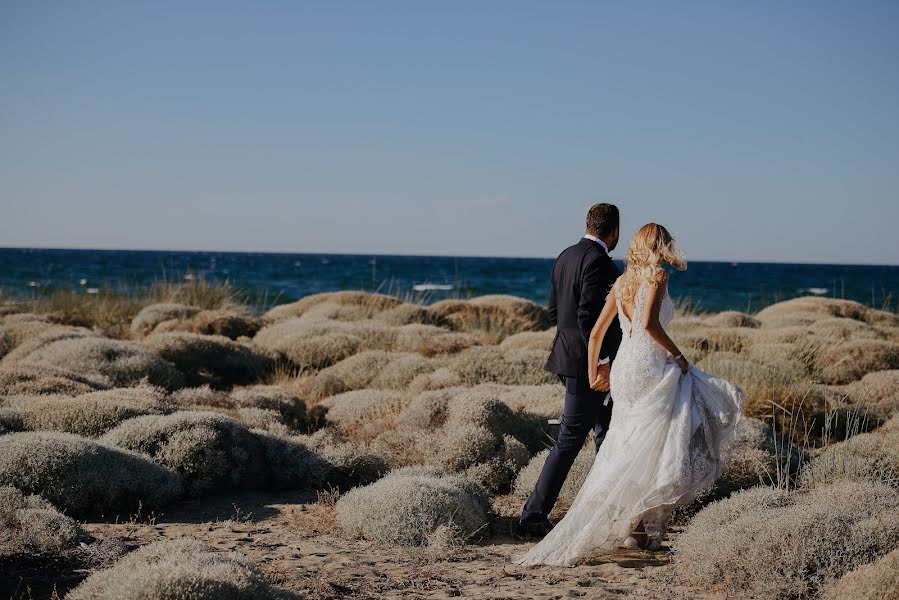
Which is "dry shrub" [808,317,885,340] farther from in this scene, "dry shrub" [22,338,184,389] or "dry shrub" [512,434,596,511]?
"dry shrub" [22,338,184,389]

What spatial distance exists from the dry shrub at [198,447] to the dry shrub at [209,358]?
4.85 m

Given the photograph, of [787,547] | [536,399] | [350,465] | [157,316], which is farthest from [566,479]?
[157,316]

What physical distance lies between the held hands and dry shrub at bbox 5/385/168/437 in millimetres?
5272

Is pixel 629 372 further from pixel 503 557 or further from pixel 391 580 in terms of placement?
pixel 391 580

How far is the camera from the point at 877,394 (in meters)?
10.7

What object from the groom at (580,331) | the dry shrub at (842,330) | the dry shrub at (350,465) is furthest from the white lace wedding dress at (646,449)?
the dry shrub at (842,330)

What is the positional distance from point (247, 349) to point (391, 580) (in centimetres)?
937

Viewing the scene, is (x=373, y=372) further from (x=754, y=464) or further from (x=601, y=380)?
(x=601, y=380)

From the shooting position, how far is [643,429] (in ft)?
18.2

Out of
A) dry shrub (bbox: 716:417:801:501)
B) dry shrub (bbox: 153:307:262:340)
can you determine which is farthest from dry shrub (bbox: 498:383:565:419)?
dry shrub (bbox: 153:307:262:340)

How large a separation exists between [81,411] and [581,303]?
5.61 meters

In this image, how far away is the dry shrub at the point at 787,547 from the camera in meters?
4.86

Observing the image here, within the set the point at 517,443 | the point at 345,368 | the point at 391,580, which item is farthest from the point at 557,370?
the point at 345,368

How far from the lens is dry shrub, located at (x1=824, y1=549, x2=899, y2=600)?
13.8ft
